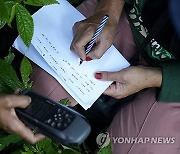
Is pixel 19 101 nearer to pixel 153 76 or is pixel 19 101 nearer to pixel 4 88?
pixel 4 88

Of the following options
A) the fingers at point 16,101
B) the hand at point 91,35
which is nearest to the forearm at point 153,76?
the hand at point 91,35

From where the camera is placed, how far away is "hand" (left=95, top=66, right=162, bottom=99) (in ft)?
3.86

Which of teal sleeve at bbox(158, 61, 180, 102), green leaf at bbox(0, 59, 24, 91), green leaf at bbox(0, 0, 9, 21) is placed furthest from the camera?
teal sleeve at bbox(158, 61, 180, 102)

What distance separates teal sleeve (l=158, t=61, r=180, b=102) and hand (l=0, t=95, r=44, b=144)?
1.41ft

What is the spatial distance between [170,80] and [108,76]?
7.1 inches

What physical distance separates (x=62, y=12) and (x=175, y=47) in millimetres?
345

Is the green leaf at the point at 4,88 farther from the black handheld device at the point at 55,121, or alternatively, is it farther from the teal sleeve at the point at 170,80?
the teal sleeve at the point at 170,80

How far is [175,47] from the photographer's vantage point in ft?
3.75

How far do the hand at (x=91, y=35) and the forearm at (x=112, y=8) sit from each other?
→ 18 millimetres

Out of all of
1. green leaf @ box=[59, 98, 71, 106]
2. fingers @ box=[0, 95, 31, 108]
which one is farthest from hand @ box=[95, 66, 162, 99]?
fingers @ box=[0, 95, 31, 108]

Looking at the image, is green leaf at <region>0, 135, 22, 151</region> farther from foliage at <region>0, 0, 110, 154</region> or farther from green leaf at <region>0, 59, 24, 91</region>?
green leaf at <region>0, 59, 24, 91</region>

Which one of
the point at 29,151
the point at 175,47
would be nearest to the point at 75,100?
the point at 29,151

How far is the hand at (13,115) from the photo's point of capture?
2.90 feet

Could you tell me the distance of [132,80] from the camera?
3.92 feet
